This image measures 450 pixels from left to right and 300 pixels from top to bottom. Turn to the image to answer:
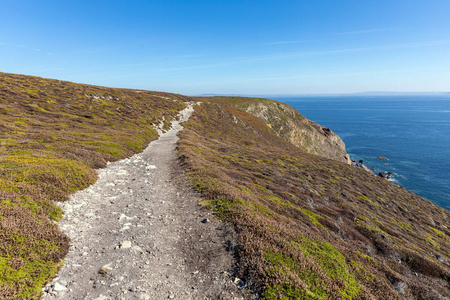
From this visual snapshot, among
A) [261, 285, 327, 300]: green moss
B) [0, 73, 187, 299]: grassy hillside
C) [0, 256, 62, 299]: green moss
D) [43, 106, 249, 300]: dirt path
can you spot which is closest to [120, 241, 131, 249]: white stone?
[43, 106, 249, 300]: dirt path

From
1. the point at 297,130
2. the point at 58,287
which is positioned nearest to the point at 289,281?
the point at 58,287

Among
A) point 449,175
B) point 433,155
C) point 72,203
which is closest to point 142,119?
point 72,203

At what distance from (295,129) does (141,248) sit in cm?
11939

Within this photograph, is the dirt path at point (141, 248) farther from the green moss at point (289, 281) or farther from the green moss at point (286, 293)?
the green moss at point (289, 281)

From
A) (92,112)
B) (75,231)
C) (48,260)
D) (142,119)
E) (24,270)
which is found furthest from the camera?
(142,119)

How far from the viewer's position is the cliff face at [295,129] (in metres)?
115

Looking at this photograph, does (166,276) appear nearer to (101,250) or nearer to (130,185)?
(101,250)

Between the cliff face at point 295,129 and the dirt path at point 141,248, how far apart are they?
106092 millimetres

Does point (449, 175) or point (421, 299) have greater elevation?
point (421, 299)

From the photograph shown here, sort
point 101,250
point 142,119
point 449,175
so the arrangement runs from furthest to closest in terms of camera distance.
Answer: point 449,175 < point 142,119 < point 101,250

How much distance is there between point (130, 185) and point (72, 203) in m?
5.02

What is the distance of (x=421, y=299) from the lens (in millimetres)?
11297

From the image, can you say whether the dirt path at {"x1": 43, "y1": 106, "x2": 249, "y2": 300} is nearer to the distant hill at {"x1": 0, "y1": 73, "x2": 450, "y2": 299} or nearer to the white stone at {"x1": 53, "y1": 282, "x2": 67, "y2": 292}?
the white stone at {"x1": 53, "y1": 282, "x2": 67, "y2": 292}

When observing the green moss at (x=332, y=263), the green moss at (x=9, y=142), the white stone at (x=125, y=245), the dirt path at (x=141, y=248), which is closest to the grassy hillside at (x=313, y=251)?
the green moss at (x=332, y=263)
